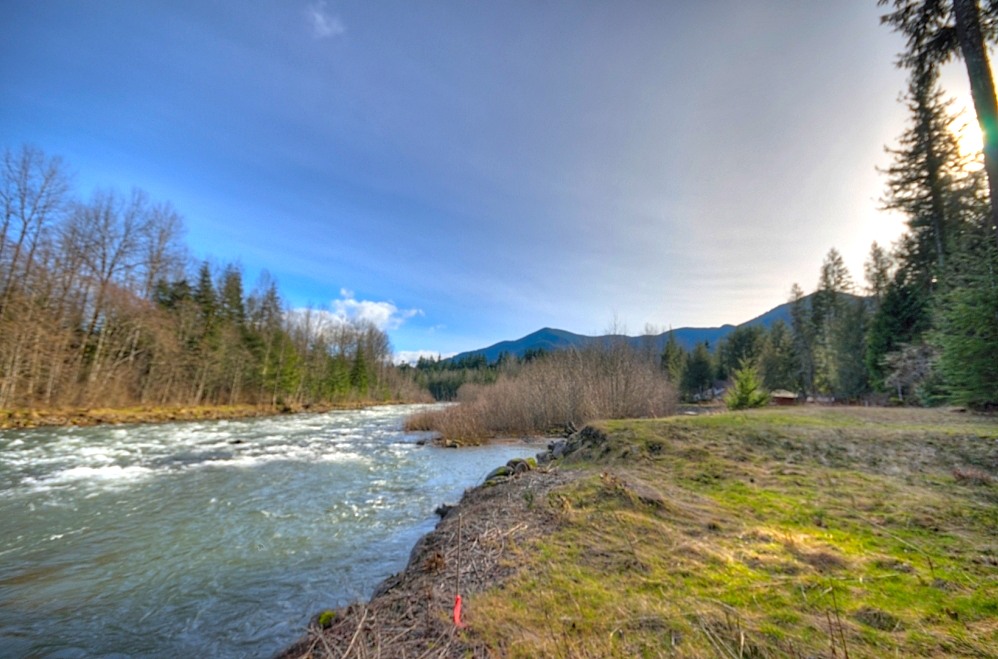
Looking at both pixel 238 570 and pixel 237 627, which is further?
pixel 238 570

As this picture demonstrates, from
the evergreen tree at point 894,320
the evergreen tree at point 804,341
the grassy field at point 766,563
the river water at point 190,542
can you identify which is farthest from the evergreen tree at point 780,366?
the river water at point 190,542

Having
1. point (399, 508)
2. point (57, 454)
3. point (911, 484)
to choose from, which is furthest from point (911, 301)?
point (57, 454)

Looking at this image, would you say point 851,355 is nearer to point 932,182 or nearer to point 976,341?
point 932,182

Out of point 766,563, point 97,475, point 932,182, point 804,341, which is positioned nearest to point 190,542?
point 97,475

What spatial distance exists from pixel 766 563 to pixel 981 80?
193 inches

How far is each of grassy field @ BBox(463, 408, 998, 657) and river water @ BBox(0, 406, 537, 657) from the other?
2636 mm

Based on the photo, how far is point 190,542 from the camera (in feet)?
19.8

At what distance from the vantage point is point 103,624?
155 inches

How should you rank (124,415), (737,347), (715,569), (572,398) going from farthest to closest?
(737,347) → (124,415) → (572,398) → (715,569)

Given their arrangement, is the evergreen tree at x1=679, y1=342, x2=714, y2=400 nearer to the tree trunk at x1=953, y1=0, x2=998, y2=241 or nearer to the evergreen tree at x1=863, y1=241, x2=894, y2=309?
the evergreen tree at x1=863, y1=241, x2=894, y2=309

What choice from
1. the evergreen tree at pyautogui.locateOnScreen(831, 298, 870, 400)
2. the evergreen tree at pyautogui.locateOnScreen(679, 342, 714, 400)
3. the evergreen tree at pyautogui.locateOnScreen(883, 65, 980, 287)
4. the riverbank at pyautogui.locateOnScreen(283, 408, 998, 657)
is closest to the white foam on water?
the riverbank at pyautogui.locateOnScreen(283, 408, 998, 657)

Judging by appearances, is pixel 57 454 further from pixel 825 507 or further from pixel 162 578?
pixel 825 507

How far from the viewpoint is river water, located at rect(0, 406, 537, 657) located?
389cm

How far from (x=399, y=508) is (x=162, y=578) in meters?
4.01
